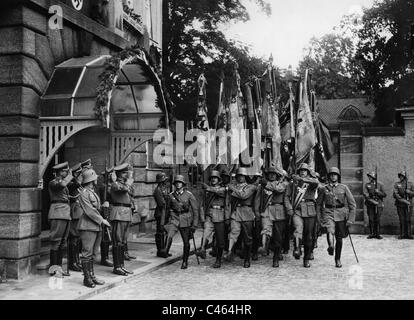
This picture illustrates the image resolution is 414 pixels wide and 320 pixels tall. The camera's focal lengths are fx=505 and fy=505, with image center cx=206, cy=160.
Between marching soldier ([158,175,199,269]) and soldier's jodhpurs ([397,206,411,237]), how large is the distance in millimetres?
7628

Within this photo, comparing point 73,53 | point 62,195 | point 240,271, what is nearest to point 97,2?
point 73,53

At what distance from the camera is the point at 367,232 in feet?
52.6

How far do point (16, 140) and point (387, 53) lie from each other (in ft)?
72.4

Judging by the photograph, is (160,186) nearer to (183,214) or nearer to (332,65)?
(183,214)

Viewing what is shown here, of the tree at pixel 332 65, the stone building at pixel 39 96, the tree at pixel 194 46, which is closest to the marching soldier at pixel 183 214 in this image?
the stone building at pixel 39 96

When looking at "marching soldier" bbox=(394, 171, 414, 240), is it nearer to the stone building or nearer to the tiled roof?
the stone building

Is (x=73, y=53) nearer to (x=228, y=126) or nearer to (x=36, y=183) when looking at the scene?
(x=36, y=183)

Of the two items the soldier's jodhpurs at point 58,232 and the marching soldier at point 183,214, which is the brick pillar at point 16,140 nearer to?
the soldier's jodhpurs at point 58,232

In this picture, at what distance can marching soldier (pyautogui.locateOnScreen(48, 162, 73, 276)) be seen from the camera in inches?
337

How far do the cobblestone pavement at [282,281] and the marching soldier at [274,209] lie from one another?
0.59 m

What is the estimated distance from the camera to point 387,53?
26.0m

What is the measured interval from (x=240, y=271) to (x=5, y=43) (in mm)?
5893

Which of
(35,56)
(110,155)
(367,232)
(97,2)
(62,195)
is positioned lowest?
(367,232)

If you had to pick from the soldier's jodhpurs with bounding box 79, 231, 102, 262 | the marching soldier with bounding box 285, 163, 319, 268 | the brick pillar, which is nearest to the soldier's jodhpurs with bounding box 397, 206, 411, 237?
the marching soldier with bounding box 285, 163, 319, 268
